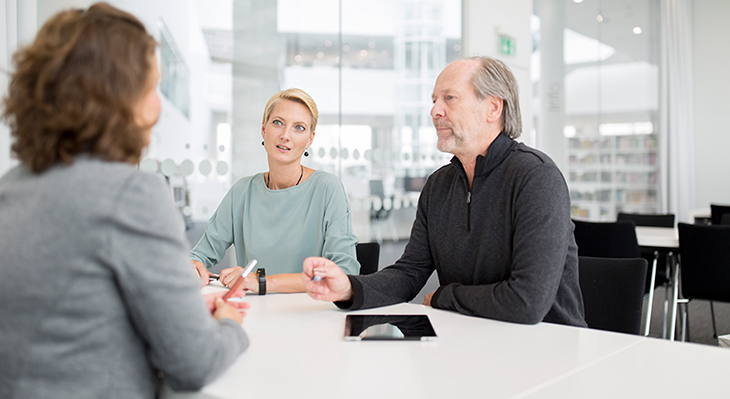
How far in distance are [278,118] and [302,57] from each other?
1581 millimetres

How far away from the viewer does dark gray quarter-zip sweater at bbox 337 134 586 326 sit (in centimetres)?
134

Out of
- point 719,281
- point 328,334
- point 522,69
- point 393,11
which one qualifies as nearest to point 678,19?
point 522,69

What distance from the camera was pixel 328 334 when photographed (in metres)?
1.18

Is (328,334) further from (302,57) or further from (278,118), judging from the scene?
(302,57)

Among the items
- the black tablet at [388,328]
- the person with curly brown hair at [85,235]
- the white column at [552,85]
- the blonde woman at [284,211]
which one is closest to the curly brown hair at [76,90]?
the person with curly brown hair at [85,235]

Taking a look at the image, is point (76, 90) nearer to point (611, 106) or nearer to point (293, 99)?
point (293, 99)

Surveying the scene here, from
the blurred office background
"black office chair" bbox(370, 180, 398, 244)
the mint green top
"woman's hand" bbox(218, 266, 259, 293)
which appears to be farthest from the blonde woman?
"black office chair" bbox(370, 180, 398, 244)

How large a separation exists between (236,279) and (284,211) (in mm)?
418

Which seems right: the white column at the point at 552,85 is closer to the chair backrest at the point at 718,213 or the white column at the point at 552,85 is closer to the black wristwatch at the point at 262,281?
the chair backrest at the point at 718,213

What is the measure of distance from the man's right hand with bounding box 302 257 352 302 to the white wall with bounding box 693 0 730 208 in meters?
8.61

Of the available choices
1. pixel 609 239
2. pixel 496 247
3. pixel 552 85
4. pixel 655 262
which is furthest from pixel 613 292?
pixel 552 85

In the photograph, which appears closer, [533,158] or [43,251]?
[43,251]

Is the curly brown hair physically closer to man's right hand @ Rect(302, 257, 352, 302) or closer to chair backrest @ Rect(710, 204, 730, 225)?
man's right hand @ Rect(302, 257, 352, 302)

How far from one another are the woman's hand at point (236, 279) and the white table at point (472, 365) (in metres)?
0.40
